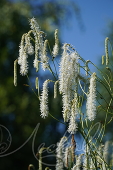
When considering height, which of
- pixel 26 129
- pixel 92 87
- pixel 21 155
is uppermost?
pixel 26 129

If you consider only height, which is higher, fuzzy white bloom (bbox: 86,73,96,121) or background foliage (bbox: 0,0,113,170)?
background foliage (bbox: 0,0,113,170)

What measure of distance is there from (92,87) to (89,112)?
90 mm

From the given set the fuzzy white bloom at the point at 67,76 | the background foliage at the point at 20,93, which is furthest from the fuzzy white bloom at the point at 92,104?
the background foliage at the point at 20,93

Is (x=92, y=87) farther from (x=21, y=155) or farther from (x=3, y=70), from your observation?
(x=3, y=70)

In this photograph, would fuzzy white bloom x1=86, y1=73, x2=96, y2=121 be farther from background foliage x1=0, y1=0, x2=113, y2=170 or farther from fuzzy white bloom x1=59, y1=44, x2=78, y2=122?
background foliage x1=0, y1=0, x2=113, y2=170

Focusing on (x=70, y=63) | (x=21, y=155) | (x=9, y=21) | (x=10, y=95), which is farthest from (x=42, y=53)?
(x=9, y=21)

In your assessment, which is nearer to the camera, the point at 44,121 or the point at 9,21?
the point at 44,121

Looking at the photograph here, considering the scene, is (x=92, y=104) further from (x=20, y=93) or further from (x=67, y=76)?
(x=20, y=93)

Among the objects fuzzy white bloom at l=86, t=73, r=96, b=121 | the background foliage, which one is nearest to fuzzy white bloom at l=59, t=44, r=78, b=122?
fuzzy white bloom at l=86, t=73, r=96, b=121

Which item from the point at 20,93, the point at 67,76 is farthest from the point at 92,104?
the point at 20,93

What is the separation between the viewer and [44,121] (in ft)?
23.5

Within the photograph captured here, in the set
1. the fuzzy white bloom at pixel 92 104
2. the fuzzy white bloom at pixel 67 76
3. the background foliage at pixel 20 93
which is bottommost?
the fuzzy white bloom at pixel 92 104

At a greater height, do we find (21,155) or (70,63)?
(21,155)

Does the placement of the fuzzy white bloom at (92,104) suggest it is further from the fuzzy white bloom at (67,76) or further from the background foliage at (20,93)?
the background foliage at (20,93)
